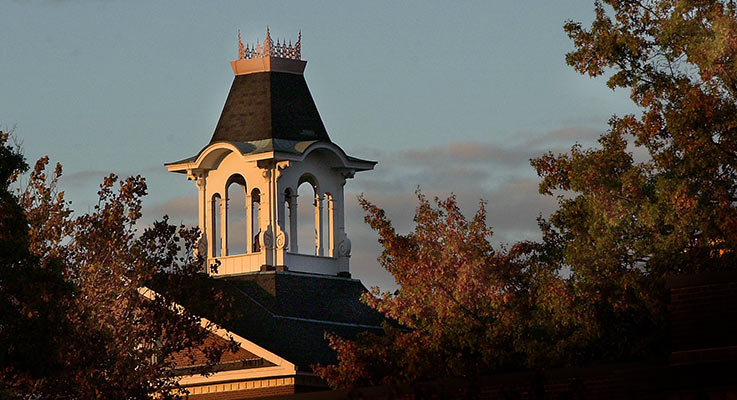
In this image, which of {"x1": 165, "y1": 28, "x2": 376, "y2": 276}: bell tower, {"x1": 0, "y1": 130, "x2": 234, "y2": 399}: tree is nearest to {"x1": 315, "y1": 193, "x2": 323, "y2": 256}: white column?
{"x1": 165, "y1": 28, "x2": 376, "y2": 276}: bell tower

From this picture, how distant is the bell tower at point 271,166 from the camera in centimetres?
4916

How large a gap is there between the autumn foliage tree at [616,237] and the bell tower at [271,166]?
16744mm

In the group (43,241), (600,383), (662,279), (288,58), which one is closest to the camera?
(600,383)

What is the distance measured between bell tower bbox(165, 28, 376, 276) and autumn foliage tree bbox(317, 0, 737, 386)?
1674 centimetres

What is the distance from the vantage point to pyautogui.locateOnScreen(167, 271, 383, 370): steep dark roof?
43.3 m

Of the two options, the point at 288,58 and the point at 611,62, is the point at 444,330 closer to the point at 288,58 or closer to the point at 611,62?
the point at 611,62

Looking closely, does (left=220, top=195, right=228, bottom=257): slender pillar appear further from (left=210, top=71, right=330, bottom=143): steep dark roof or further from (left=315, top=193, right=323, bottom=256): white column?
(left=315, top=193, right=323, bottom=256): white column

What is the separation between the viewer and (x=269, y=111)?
49875 millimetres

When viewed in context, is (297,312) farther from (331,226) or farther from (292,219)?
(331,226)

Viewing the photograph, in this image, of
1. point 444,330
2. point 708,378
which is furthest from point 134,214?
point 708,378

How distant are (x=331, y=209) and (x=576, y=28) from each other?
A: 2339 centimetres

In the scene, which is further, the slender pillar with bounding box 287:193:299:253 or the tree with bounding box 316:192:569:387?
the slender pillar with bounding box 287:193:299:253

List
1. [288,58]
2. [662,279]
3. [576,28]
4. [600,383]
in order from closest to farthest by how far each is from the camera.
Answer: [600,383], [662,279], [576,28], [288,58]

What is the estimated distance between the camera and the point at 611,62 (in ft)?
96.6
